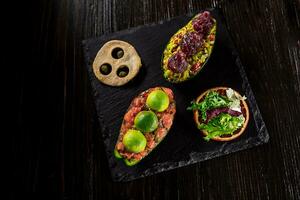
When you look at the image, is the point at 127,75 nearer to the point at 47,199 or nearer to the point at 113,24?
the point at 113,24

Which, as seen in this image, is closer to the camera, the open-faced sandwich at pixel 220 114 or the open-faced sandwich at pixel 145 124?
the open-faced sandwich at pixel 145 124

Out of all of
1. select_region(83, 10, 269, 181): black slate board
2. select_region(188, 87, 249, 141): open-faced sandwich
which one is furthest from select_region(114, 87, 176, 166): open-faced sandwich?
select_region(188, 87, 249, 141): open-faced sandwich

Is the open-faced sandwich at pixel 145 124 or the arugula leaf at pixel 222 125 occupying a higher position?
the open-faced sandwich at pixel 145 124

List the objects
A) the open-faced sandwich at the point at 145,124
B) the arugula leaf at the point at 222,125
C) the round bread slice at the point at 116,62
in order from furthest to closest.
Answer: the round bread slice at the point at 116,62 < the arugula leaf at the point at 222,125 < the open-faced sandwich at the point at 145,124


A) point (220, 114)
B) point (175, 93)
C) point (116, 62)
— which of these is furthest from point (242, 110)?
point (116, 62)

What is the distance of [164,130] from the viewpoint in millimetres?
3338

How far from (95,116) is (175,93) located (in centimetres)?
70

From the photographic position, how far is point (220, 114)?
3.37m

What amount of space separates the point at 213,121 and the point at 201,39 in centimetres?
67

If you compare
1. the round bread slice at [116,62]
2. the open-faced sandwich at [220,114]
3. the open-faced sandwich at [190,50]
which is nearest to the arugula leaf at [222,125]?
the open-faced sandwich at [220,114]

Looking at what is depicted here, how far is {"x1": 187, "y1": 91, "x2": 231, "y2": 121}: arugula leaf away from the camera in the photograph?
339 cm

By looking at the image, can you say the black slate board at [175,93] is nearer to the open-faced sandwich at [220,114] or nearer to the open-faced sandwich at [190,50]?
the open-faced sandwich at [220,114]

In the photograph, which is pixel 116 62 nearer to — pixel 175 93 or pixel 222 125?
pixel 175 93

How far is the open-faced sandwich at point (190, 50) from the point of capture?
134 inches
